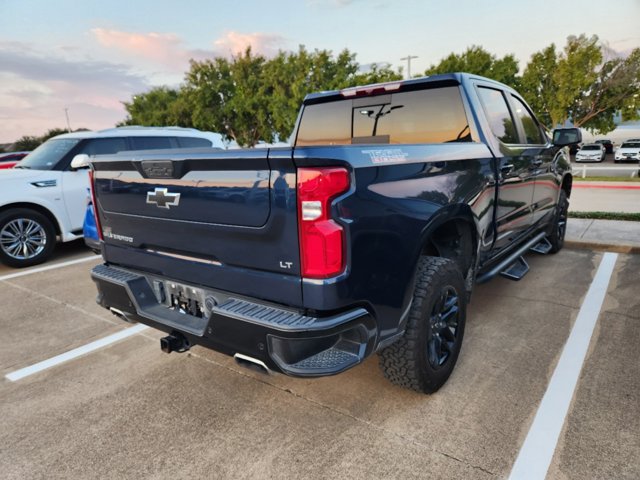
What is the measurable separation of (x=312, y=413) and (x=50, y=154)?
20.0ft

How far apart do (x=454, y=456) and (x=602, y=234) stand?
562cm

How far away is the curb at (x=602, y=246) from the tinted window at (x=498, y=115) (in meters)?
2.97

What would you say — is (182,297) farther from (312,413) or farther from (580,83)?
(580,83)

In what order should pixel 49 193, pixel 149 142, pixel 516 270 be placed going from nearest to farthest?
pixel 516 270 → pixel 49 193 → pixel 149 142

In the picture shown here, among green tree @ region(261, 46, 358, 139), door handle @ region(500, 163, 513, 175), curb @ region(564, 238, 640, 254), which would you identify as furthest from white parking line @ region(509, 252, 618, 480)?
green tree @ region(261, 46, 358, 139)

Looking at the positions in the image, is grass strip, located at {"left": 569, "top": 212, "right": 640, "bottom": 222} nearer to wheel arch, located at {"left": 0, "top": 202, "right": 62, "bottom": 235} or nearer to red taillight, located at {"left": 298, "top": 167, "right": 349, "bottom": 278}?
red taillight, located at {"left": 298, "top": 167, "right": 349, "bottom": 278}

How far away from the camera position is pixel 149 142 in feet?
22.5

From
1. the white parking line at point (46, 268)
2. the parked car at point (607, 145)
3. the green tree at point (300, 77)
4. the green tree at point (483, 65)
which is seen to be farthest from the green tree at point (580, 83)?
the white parking line at point (46, 268)

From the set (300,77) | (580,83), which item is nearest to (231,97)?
(300,77)

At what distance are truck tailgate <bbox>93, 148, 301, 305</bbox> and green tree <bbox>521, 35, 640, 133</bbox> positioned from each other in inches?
1318

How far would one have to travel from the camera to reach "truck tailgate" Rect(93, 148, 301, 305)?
1930mm

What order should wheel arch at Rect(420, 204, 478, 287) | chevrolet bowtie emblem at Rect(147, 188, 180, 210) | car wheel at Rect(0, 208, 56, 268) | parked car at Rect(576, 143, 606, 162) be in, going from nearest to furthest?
chevrolet bowtie emblem at Rect(147, 188, 180, 210) → wheel arch at Rect(420, 204, 478, 287) → car wheel at Rect(0, 208, 56, 268) → parked car at Rect(576, 143, 606, 162)

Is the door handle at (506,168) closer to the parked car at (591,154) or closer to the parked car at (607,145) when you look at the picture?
the parked car at (591,154)

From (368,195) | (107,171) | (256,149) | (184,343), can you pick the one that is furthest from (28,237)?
(368,195)
